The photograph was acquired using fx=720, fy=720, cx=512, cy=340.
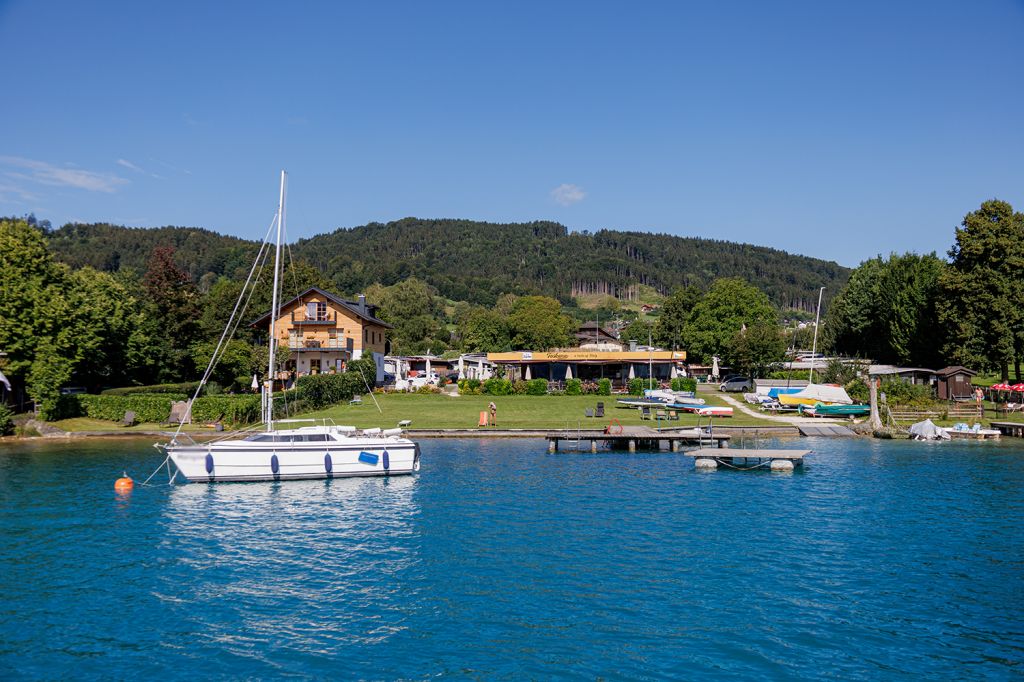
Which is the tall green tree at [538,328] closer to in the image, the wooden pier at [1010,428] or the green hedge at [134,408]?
the green hedge at [134,408]

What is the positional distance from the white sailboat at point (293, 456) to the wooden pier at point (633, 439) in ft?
39.8

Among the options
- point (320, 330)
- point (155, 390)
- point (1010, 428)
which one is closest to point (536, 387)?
point (320, 330)

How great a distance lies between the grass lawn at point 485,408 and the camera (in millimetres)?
53406

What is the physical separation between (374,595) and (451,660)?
4783 mm

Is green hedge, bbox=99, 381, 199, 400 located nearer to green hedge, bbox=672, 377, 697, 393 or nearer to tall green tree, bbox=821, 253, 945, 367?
green hedge, bbox=672, 377, 697, 393

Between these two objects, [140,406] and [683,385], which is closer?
[140,406]

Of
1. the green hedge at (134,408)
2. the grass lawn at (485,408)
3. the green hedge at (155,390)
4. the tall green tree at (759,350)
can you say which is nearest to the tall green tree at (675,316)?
the tall green tree at (759,350)

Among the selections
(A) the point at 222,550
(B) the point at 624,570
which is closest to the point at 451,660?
(B) the point at 624,570

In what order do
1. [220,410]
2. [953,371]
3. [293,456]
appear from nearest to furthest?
[293,456], [220,410], [953,371]

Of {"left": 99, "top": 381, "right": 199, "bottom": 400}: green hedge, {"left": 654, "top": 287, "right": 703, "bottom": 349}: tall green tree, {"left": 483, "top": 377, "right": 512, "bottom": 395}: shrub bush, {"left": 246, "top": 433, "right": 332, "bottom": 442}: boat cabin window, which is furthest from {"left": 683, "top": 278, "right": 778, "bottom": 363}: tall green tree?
{"left": 246, "top": 433, "right": 332, "bottom": 442}: boat cabin window

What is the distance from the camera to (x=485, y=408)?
62.6 metres

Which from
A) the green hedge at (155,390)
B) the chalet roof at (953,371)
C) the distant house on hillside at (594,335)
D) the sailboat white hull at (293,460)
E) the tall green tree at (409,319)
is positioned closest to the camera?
the sailboat white hull at (293,460)

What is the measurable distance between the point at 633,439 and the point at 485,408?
61.0 feet

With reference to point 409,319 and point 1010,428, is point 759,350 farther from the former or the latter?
point 409,319
